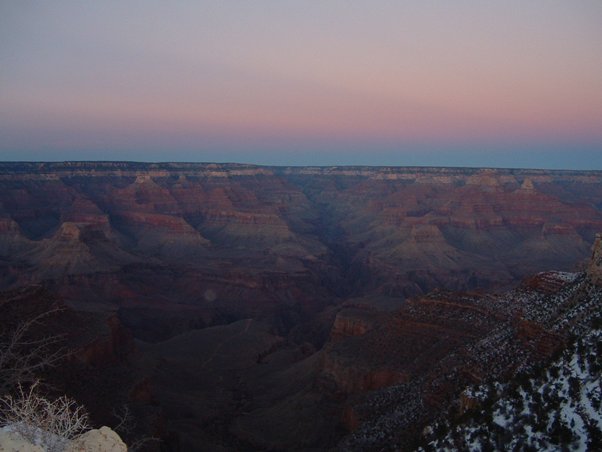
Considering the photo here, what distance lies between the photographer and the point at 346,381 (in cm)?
3909

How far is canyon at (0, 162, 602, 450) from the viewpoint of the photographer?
3359 cm

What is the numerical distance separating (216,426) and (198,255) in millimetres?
77986

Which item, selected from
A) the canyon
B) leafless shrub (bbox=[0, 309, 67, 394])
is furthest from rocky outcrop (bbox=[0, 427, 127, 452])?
the canyon

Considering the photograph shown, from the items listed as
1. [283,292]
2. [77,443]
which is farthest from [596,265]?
[283,292]

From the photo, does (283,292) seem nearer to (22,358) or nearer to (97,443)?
(22,358)

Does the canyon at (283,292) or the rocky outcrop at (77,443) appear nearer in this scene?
the rocky outcrop at (77,443)

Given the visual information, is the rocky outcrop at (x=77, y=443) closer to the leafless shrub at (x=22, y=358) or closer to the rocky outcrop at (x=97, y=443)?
the rocky outcrop at (x=97, y=443)

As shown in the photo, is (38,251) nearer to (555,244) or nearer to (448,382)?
(448,382)

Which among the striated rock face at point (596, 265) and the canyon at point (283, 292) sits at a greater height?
the striated rock face at point (596, 265)

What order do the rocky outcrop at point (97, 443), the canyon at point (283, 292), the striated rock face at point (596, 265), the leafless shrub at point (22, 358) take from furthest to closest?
the canyon at point (283, 292) < the striated rock face at point (596, 265) < the leafless shrub at point (22, 358) < the rocky outcrop at point (97, 443)

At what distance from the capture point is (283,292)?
306 feet

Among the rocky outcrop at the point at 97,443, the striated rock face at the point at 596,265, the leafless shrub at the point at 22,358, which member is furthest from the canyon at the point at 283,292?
the rocky outcrop at the point at 97,443

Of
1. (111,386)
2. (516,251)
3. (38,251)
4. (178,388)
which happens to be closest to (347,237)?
(516,251)

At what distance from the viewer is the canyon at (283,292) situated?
33594 millimetres
